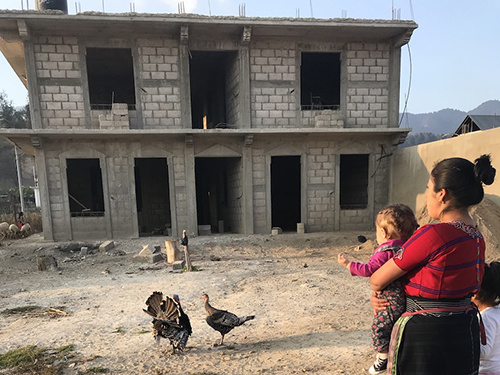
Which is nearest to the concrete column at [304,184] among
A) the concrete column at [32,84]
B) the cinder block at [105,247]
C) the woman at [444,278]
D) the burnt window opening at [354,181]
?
the burnt window opening at [354,181]

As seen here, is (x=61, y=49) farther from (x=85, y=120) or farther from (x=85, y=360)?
(x=85, y=360)

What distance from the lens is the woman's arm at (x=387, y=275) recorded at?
175 cm

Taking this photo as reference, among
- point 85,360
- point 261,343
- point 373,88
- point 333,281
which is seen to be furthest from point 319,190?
point 85,360

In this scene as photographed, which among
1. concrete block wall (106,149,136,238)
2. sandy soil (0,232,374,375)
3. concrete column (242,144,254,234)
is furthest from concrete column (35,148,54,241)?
concrete column (242,144,254,234)

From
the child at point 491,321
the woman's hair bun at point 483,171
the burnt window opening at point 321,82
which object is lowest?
the child at point 491,321

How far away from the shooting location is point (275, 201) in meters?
18.2

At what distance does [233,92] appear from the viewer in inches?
479

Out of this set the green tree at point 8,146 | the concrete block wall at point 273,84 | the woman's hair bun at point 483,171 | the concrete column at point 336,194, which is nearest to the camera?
the woman's hair bun at point 483,171

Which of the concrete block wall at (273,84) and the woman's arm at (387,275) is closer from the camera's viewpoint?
the woman's arm at (387,275)

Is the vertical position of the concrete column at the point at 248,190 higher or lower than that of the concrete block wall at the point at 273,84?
lower

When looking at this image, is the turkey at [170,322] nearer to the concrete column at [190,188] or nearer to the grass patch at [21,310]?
the grass patch at [21,310]

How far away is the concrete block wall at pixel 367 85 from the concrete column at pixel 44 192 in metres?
11.5

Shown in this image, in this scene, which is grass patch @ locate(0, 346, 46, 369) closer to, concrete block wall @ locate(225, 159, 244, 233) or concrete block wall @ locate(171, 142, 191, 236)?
concrete block wall @ locate(171, 142, 191, 236)

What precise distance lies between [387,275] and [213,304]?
406cm
